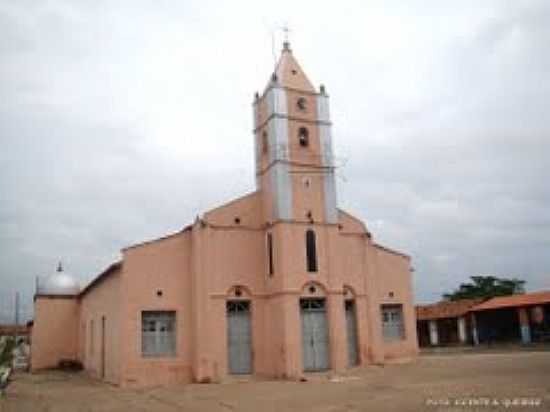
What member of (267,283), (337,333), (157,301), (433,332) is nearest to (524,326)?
(433,332)

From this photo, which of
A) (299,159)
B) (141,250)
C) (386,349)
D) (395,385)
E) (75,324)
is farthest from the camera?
(75,324)

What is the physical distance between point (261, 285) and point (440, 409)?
12.5 meters

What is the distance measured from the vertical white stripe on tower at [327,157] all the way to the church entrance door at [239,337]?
193 inches

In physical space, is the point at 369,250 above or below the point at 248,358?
above

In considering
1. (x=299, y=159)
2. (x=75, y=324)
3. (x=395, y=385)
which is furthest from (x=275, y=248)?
(x=75, y=324)

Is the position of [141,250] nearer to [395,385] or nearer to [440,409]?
[395,385]

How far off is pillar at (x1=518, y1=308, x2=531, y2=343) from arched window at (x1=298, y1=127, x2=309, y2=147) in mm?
21797

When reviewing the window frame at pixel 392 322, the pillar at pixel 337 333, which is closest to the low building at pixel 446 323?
the window frame at pixel 392 322

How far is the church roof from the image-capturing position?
2677cm

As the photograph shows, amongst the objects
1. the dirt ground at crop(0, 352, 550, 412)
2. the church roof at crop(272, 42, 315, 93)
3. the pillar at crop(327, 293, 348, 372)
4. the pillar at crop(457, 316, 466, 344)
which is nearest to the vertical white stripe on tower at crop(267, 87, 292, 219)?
the church roof at crop(272, 42, 315, 93)

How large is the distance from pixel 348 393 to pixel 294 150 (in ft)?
36.1

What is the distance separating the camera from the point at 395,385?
19219mm

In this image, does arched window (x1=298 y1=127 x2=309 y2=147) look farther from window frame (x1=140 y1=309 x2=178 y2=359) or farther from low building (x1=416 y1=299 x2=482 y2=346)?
low building (x1=416 y1=299 x2=482 y2=346)

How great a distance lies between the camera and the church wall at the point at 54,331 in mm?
35031
